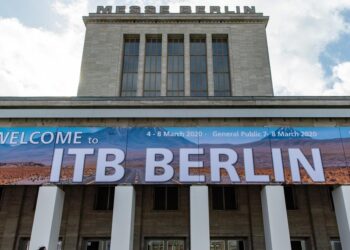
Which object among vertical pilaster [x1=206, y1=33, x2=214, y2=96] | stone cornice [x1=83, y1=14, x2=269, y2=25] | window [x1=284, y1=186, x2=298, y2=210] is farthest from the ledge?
stone cornice [x1=83, y1=14, x2=269, y2=25]

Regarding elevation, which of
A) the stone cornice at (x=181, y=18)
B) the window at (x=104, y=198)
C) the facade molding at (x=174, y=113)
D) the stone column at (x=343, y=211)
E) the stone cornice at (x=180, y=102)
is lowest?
the stone column at (x=343, y=211)

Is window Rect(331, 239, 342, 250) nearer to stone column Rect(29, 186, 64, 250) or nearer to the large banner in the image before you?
the large banner

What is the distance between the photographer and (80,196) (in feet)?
52.5

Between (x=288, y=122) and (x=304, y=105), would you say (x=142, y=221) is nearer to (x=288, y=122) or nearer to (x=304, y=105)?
(x=288, y=122)

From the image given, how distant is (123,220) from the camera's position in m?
13.0

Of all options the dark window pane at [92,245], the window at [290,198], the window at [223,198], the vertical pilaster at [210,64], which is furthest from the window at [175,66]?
the dark window pane at [92,245]

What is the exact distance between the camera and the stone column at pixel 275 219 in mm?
12547

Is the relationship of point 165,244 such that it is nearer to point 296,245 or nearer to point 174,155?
point 174,155

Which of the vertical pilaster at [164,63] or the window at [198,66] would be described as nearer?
the vertical pilaster at [164,63]

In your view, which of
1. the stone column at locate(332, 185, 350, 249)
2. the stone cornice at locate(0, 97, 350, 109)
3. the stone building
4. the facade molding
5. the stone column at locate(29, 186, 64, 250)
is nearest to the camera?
the stone column at locate(29, 186, 64, 250)

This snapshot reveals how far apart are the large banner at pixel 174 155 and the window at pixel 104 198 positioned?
3039 mm

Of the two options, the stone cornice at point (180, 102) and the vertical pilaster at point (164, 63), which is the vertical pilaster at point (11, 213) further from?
the vertical pilaster at point (164, 63)

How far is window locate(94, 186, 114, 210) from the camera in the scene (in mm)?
16159

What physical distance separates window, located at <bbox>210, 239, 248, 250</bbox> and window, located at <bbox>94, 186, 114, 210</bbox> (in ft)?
16.7
